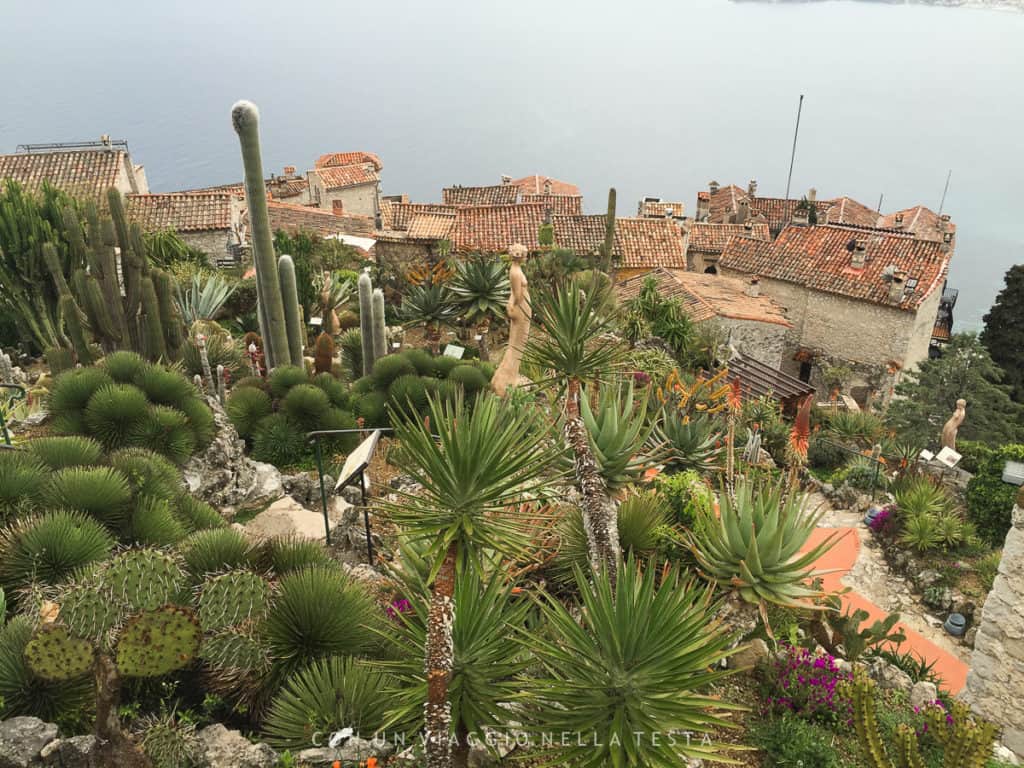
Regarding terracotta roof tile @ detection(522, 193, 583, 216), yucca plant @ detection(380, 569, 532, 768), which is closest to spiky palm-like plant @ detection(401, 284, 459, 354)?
yucca plant @ detection(380, 569, 532, 768)

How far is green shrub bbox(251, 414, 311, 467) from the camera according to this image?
11.1 m

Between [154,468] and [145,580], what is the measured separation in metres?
2.65

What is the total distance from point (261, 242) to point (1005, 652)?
11314 mm

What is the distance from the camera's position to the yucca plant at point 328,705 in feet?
14.3

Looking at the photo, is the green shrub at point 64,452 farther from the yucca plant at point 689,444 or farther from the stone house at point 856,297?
the stone house at point 856,297

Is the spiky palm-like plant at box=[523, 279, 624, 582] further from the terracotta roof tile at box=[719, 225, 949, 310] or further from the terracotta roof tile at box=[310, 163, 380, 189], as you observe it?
the terracotta roof tile at box=[310, 163, 380, 189]

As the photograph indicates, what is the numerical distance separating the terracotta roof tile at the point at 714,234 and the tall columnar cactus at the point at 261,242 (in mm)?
23355

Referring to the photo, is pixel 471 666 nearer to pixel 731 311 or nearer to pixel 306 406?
pixel 306 406

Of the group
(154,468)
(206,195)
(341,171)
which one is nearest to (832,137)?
(341,171)

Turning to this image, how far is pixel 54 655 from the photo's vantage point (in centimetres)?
400

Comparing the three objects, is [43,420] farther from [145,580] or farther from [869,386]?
[869,386]

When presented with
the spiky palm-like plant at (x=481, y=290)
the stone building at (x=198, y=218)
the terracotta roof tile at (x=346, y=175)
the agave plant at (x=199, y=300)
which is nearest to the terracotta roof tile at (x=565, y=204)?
the terracotta roof tile at (x=346, y=175)

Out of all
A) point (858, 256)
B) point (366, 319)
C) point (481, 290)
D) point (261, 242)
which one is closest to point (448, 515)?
point (261, 242)

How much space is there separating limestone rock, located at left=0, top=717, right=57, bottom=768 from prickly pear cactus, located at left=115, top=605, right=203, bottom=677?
0.58 meters
